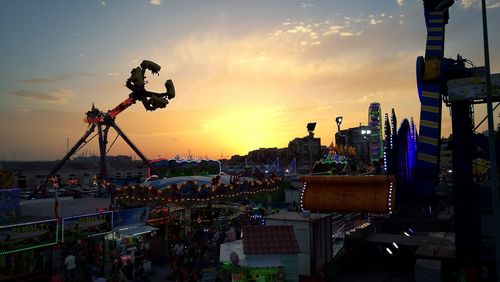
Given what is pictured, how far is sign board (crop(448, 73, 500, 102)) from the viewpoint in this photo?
39.1ft

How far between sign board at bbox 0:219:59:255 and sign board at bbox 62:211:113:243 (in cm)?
48

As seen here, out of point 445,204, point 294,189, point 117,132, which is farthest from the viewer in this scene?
point 294,189

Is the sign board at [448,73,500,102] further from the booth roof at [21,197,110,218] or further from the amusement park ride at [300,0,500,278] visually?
the booth roof at [21,197,110,218]

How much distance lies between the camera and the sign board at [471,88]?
39.1 feet

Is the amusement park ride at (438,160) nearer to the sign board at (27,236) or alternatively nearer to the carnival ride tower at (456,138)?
the carnival ride tower at (456,138)

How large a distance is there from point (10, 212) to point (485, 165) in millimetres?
33748

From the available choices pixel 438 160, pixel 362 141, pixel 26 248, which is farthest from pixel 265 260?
pixel 362 141

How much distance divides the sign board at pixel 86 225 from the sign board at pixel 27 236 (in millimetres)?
478

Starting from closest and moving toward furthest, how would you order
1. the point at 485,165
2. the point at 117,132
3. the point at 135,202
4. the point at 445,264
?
the point at 445,264 < the point at 135,202 < the point at 485,165 < the point at 117,132

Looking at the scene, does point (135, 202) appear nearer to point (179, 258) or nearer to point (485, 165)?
point (179, 258)

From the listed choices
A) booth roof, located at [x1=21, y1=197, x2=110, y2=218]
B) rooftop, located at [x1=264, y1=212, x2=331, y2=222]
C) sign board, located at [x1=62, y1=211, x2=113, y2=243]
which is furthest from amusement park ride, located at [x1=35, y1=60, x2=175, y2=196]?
rooftop, located at [x1=264, y1=212, x2=331, y2=222]

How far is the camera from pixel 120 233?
1755 centimetres

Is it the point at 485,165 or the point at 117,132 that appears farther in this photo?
the point at 117,132

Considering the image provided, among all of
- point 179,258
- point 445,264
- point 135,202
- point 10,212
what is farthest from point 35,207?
point 445,264
